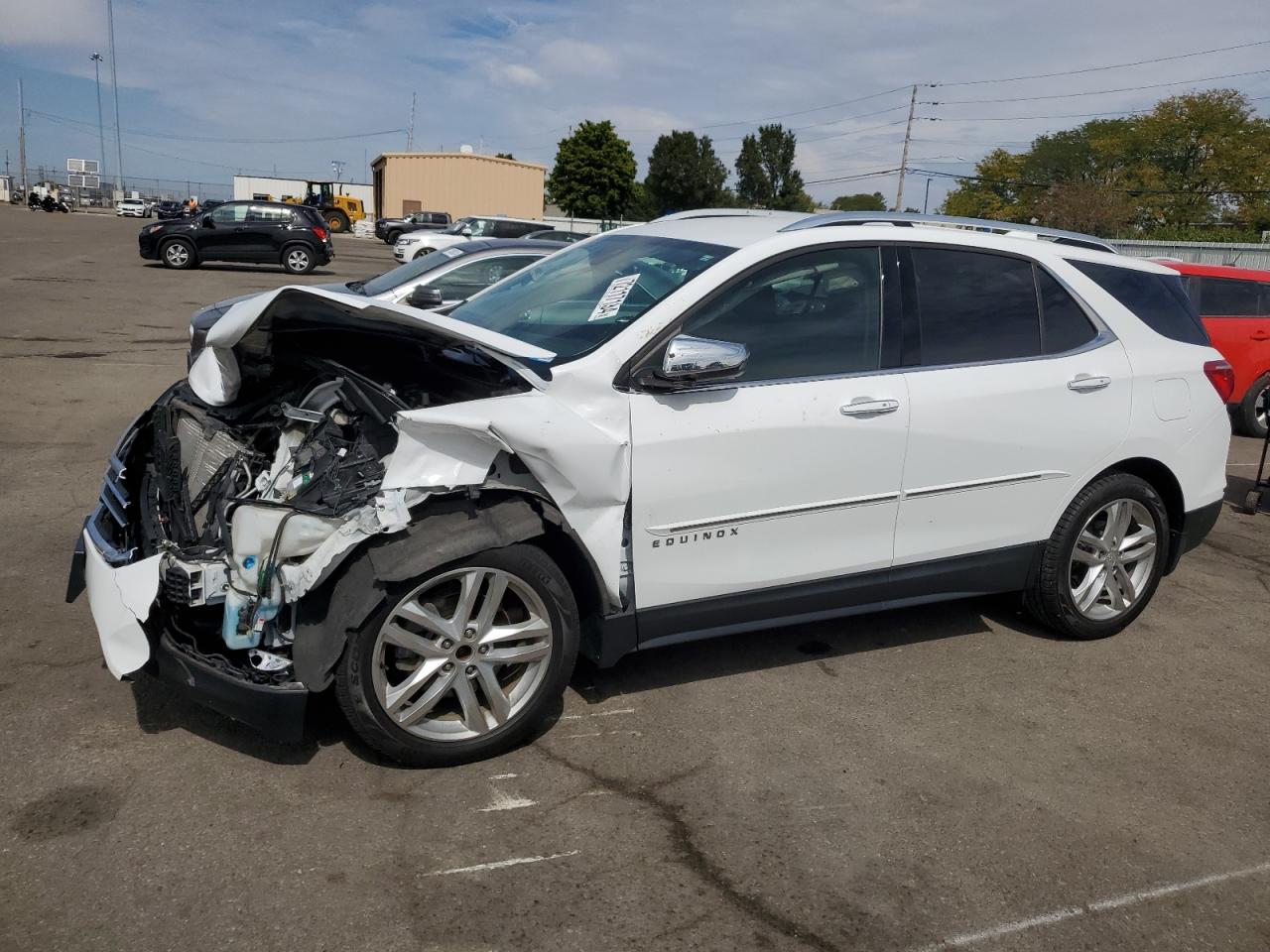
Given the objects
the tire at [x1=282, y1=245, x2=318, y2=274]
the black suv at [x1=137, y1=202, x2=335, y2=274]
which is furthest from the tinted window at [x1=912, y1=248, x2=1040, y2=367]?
the tire at [x1=282, y1=245, x2=318, y2=274]

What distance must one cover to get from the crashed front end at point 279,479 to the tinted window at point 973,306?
1586 millimetres

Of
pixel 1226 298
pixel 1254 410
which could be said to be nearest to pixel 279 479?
pixel 1226 298

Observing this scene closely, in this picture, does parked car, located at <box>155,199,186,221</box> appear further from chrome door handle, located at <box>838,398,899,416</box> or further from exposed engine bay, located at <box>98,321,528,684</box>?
chrome door handle, located at <box>838,398,899,416</box>

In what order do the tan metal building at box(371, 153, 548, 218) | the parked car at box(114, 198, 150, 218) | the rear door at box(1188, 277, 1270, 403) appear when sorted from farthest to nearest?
the parked car at box(114, 198, 150, 218), the tan metal building at box(371, 153, 548, 218), the rear door at box(1188, 277, 1270, 403)

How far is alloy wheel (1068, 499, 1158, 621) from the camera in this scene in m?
4.70

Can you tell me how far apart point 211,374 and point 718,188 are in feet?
253

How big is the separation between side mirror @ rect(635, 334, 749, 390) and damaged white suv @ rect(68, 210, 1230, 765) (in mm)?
12

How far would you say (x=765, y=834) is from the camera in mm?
3152

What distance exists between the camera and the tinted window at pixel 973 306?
4.18 meters

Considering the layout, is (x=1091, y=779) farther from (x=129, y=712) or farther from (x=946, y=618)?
(x=129, y=712)

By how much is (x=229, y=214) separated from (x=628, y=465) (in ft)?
77.9

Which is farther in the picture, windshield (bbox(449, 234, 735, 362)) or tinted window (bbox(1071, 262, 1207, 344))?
tinted window (bbox(1071, 262, 1207, 344))

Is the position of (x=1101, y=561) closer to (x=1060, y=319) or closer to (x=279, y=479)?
(x=1060, y=319)

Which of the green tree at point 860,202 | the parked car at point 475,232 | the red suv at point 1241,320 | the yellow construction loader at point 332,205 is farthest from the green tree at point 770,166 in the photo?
the red suv at point 1241,320
